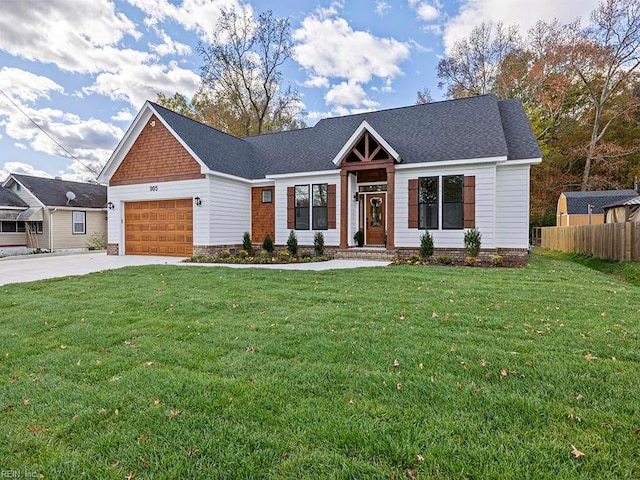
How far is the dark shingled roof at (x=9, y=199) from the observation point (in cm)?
2120

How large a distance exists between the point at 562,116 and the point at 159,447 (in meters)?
35.0

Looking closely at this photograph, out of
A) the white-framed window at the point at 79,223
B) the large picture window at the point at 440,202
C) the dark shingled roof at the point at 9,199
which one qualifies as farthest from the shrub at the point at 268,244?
the dark shingled roof at the point at 9,199

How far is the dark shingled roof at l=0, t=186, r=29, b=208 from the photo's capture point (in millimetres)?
21200

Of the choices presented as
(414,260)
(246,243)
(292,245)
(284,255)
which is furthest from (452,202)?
(246,243)

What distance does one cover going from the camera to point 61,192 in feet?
76.6

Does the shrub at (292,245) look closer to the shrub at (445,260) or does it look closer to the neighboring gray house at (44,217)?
the shrub at (445,260)

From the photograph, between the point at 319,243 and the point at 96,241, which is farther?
the point at 96,241

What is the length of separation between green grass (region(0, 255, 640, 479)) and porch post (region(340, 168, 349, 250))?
758 centimetres

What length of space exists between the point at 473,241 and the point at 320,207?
5.82m

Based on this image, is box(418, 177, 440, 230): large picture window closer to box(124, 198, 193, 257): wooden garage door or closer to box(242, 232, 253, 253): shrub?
box(242, 232, 253, 253): shrub

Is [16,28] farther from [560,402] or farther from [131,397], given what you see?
[560,402]

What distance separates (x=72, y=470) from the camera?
205cm

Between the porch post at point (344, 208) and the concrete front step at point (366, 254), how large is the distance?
0.32 meters

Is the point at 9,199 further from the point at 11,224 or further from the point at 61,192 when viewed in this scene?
the point at 61,192
